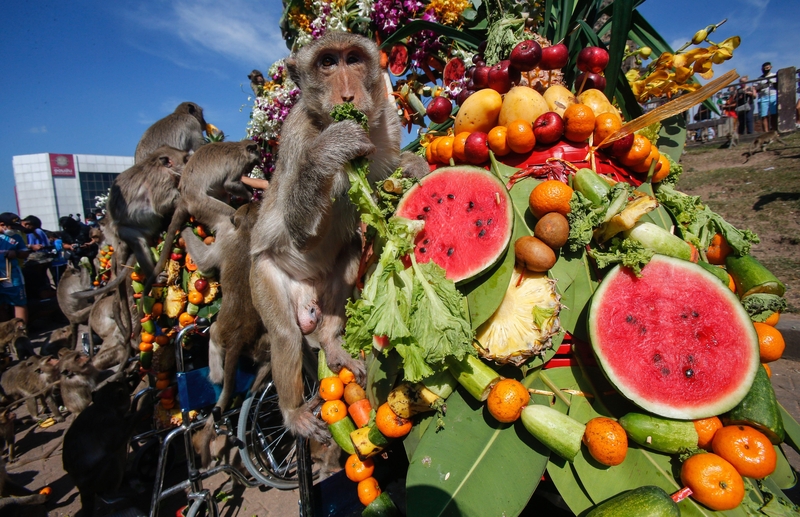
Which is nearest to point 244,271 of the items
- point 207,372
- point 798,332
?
point 207,372

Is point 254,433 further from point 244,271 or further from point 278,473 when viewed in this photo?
point 244,271

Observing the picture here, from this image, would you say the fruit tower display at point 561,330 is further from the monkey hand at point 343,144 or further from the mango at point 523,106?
the monkey hand at point 343,144

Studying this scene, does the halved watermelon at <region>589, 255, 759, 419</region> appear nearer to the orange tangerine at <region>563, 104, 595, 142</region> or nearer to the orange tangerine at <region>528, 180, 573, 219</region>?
the orange tangerine at <region>528, 180, 573, 219</region>

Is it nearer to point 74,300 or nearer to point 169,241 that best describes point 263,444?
point 169,241

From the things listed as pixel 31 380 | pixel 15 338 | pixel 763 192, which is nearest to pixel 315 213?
pixel 31 380

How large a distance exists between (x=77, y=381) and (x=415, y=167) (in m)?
5.91

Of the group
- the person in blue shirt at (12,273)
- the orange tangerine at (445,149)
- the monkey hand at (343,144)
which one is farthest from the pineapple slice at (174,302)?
the person in blue shirt at (12,273)

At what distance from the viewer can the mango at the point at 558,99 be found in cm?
192

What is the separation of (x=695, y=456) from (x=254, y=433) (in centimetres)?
412

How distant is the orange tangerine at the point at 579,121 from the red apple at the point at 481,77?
1.92 ft

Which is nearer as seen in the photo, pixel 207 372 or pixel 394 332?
pixel 394 332

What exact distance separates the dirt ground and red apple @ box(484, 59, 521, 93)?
6.04 meters

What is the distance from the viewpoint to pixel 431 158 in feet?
7.37

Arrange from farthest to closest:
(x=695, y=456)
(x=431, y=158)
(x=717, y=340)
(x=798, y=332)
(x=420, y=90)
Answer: (x=798, y=332) → (x=420, y=90) → (x=431, y=158) → (x=717, y=340) → (x=695, y=456)
